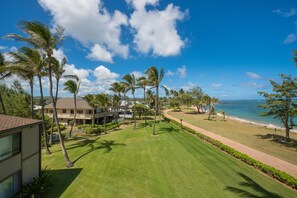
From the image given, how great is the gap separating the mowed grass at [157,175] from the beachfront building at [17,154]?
1833 millimetres

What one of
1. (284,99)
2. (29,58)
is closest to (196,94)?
(284,99)

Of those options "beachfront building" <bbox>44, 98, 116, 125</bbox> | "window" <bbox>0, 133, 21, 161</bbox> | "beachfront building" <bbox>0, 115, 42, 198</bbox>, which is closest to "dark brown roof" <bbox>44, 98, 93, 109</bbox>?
"beachfront building" <bbox>44, 98, 116, 125</bbox>

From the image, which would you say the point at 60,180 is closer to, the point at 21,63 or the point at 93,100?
the point at 21,63

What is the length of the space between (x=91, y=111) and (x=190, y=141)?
3045 centimetres

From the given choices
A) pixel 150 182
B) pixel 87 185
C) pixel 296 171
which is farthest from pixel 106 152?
pixel 296 171

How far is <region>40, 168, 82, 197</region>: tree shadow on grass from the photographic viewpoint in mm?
10062

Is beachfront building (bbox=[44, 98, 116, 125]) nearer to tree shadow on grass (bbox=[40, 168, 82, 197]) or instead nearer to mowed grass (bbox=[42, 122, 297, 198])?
mowed grass (bbox=[42, 122, 297, 198])

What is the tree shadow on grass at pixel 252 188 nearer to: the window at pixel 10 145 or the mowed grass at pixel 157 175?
the mowed grass at pixel 157 175

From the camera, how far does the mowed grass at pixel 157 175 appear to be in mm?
10242

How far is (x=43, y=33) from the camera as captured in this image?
1315cm

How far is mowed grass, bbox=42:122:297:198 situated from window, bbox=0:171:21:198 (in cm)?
170

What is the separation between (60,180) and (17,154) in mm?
3767

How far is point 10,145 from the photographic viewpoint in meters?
8.95

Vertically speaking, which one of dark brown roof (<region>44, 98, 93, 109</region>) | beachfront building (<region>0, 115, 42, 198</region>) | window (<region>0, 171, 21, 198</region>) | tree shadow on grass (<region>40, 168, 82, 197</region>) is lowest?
tree shadow on grass (<region>40, 168, 82, 197</region>)
